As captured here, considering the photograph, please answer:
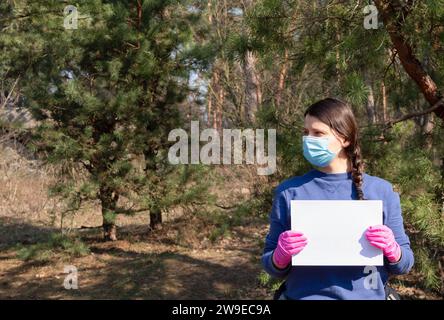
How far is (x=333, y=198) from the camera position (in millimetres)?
1636

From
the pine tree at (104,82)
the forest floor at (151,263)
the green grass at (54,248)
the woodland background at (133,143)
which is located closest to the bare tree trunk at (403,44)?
the woodland background at (133,143)

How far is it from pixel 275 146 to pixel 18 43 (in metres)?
4.30

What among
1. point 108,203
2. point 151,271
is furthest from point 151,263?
point 108,203

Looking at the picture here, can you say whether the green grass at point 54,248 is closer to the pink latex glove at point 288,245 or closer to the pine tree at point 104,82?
the pine tree at point 104,82

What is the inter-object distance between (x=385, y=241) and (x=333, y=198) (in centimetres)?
22

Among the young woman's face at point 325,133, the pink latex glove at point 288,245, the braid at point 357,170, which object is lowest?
the pink latex glove at point 288,245

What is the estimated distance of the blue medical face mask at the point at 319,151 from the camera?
1.66 meters

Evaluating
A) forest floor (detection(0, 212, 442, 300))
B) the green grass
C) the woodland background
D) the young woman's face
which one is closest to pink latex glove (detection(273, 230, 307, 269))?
the young woman's face

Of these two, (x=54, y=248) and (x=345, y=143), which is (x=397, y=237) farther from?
(x=54, y=248)

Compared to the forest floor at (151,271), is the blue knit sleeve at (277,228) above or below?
above

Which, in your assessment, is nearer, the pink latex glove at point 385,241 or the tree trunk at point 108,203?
the pink latex glove at point 385,241

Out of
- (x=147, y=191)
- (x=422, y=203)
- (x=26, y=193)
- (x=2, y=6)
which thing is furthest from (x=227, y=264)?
(x=26, y=193)

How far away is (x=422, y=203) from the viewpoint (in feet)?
9.99

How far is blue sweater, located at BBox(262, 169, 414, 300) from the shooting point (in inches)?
62.0
